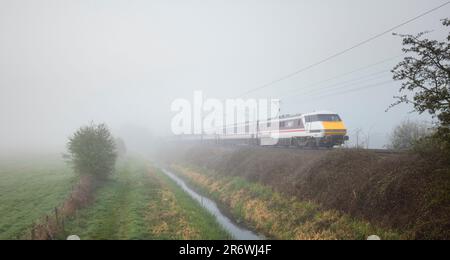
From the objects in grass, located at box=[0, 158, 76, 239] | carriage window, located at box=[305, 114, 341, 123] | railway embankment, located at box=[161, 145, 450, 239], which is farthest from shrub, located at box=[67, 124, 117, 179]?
carriage window, located at box=[305, 114, 341, 123]

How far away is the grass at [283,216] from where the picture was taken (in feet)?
42.1

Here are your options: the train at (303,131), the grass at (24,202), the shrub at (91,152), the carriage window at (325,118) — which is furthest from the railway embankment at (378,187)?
the shrub at (91,152)

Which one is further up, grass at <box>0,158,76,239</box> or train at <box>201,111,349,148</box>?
train at <box>201,111,349,148</box>

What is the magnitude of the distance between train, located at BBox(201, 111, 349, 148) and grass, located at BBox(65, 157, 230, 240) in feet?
47.3

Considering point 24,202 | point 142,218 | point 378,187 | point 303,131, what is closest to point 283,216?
point 378,187

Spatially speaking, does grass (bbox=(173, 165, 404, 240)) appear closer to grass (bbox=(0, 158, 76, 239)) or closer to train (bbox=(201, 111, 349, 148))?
train (bbox=(201, 111, 349, 148))

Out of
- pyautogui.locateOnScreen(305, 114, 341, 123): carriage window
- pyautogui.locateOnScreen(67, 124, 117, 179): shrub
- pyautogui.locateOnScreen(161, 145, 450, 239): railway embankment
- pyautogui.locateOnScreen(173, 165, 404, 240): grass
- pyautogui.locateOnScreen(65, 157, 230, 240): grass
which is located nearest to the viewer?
pyautogui.locateOnScreen(161, 145, 450, 239): railway embankment

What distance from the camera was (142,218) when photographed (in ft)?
57.4

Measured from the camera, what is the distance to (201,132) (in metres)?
73.9

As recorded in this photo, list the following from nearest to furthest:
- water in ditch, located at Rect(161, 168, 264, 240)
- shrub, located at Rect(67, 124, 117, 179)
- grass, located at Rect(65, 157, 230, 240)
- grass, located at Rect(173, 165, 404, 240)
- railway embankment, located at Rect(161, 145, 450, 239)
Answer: railway embankment, located at Rect(161, 145, 450, 239) → grass, located at Rect(173, 165, 404, 240) → grass, located at Rect(65, 157, 230, 240) → water in ditch, located at Rect(161, 168, 264, 240) → shrub, located at Rect(67, 124, 117, 179)

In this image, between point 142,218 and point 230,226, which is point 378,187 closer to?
point 230,226

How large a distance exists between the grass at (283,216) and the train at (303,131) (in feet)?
29.4

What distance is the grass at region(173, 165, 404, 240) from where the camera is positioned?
12.8 metres

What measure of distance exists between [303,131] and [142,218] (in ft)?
64.2
